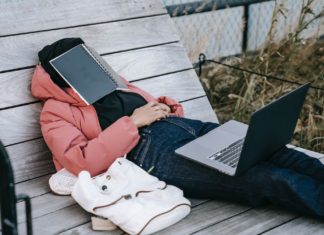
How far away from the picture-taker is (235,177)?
2.13 m

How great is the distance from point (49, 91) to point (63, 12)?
57 centimetres

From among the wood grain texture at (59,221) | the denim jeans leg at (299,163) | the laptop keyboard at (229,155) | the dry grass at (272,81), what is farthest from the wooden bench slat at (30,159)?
the dry grass at (272,81)

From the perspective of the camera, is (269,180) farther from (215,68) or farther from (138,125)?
(215,68)

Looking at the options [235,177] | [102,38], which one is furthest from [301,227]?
[102,38]

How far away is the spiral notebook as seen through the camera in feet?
7.97

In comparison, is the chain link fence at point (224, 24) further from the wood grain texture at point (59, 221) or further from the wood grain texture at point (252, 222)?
the wood grain texture at point (59, 221)

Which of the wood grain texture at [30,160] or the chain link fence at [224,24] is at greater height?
the chain link fence at [224,24]

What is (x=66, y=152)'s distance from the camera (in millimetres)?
2242

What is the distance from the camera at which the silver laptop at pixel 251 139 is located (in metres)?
1.91

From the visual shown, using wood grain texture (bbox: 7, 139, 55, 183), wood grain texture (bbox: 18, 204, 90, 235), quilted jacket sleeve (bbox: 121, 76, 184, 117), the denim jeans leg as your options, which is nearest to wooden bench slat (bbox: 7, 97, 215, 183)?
wood grain texture (bbox: 7, 139, 55, 183)

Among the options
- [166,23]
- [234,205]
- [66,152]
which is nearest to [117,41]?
[166,23]

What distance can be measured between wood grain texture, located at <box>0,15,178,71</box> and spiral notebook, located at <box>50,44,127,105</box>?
22 cm

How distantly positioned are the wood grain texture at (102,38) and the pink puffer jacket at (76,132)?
15 cm

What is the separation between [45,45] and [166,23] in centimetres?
75
